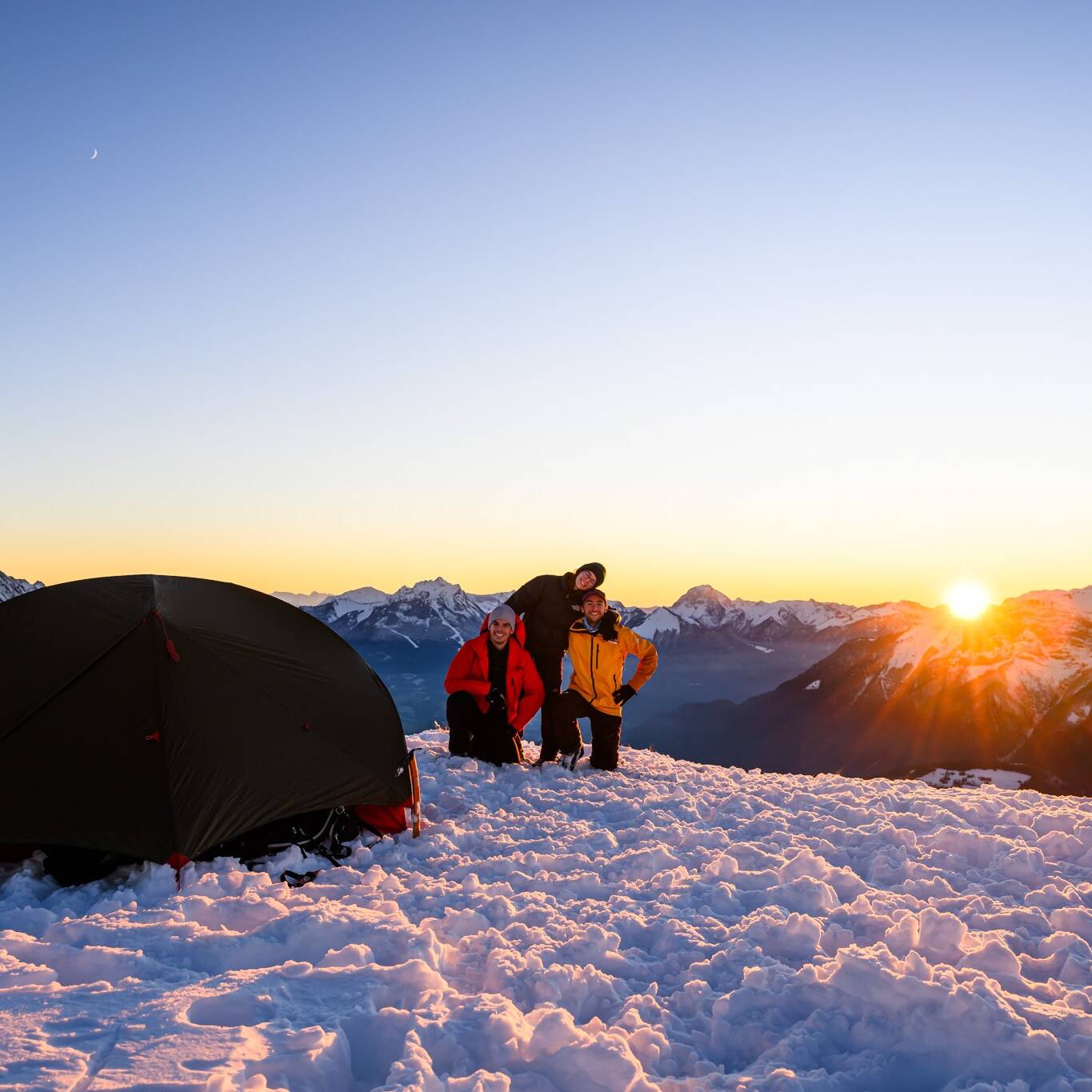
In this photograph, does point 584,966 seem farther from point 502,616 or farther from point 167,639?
point 502,616

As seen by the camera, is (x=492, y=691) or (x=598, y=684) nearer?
(x=492, y=691)

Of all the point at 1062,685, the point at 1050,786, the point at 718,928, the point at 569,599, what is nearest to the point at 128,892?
the point at 718,928

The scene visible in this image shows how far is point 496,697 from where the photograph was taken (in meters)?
10.1

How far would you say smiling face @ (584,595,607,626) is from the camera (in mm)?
10375

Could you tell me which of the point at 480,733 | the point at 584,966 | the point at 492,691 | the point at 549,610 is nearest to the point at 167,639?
the point at 584,966

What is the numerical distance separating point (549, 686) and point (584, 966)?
22.9 feet

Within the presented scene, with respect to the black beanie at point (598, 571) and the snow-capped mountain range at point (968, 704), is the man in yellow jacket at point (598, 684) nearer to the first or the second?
the black beanie at point (598, 571)

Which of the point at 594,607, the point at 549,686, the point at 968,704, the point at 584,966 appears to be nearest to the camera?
the point at 584,966

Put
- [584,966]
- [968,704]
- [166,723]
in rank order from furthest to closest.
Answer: [968,704]
[166,723]
[584,966]

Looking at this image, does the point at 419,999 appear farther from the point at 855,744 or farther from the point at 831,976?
the point at 855,744

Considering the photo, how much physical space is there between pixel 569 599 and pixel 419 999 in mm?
7698

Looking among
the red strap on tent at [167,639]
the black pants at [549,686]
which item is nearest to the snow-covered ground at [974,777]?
the black pants at [549,686]

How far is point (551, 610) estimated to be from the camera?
440 inches

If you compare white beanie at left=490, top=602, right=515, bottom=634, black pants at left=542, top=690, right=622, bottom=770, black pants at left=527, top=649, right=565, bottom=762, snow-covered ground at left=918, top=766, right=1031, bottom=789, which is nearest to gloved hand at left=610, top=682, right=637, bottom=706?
black pants at left=542, top=690, right=622, bottom=770
